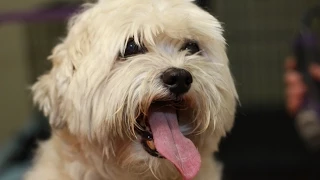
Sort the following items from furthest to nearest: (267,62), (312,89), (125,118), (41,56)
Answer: (267,62)
(41,56)
(312,89)
(125,118)

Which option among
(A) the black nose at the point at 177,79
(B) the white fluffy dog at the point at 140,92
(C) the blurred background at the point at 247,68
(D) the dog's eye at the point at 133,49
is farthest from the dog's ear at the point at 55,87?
(C) the blurred background at the point at 247,68

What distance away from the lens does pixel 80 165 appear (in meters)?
1.25

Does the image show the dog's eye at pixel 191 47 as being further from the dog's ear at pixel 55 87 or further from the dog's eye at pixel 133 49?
the dog's ear at pixel 55 87

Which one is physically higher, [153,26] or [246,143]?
[153,26]

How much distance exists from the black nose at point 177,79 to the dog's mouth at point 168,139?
0.17 feet

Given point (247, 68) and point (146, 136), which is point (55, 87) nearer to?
point (146, 136)

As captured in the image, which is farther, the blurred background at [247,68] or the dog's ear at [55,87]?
the blurred background at [247,68]

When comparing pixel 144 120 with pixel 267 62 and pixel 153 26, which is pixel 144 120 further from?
pixel 267 62

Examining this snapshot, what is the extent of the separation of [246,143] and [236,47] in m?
0.48

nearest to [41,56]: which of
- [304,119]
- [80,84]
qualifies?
[304,119]

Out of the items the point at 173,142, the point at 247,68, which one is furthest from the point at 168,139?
the point at 247,68

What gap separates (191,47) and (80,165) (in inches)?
13.2

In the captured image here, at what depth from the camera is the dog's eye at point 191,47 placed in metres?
1.22

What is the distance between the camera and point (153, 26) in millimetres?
1167
